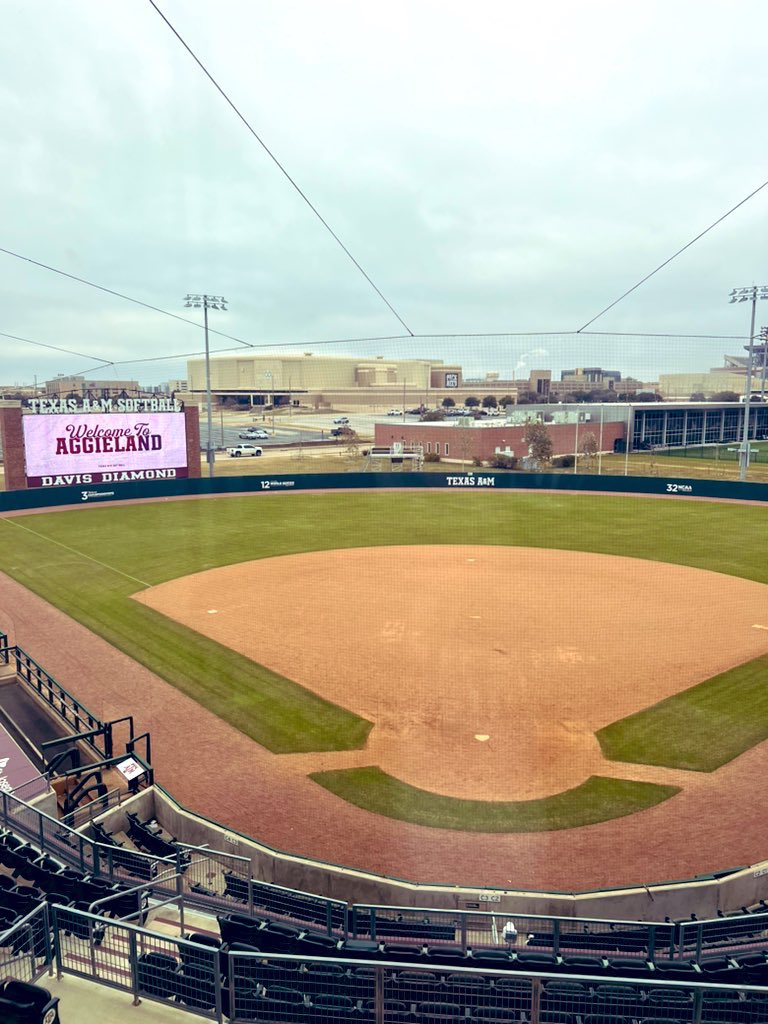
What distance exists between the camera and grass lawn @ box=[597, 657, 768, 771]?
41.3ft

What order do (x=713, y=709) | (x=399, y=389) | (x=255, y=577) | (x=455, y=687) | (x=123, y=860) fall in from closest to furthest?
1. (x=123, y=860)
2. (x=713, y=709)
3. (x=455, y=687)
4. (x=255, y=577)
5. (x=399, y=389)

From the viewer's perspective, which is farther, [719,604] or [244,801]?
[719,604]

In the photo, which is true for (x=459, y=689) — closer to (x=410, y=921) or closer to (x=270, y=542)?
(x=410, y=921)

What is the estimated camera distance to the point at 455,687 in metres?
15.6

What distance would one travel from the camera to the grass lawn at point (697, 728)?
12.6 meters

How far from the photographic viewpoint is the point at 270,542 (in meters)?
32.2

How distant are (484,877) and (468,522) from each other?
29.1m

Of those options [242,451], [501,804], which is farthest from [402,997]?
[242,451]

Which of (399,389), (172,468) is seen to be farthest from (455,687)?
(399,389)

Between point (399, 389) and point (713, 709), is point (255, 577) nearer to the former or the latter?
point (713, 709)

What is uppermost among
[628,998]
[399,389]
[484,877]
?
[399,389]

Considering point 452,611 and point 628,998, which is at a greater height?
point 628,998

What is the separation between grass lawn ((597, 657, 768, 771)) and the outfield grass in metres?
0.20

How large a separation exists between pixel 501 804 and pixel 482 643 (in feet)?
24.2
